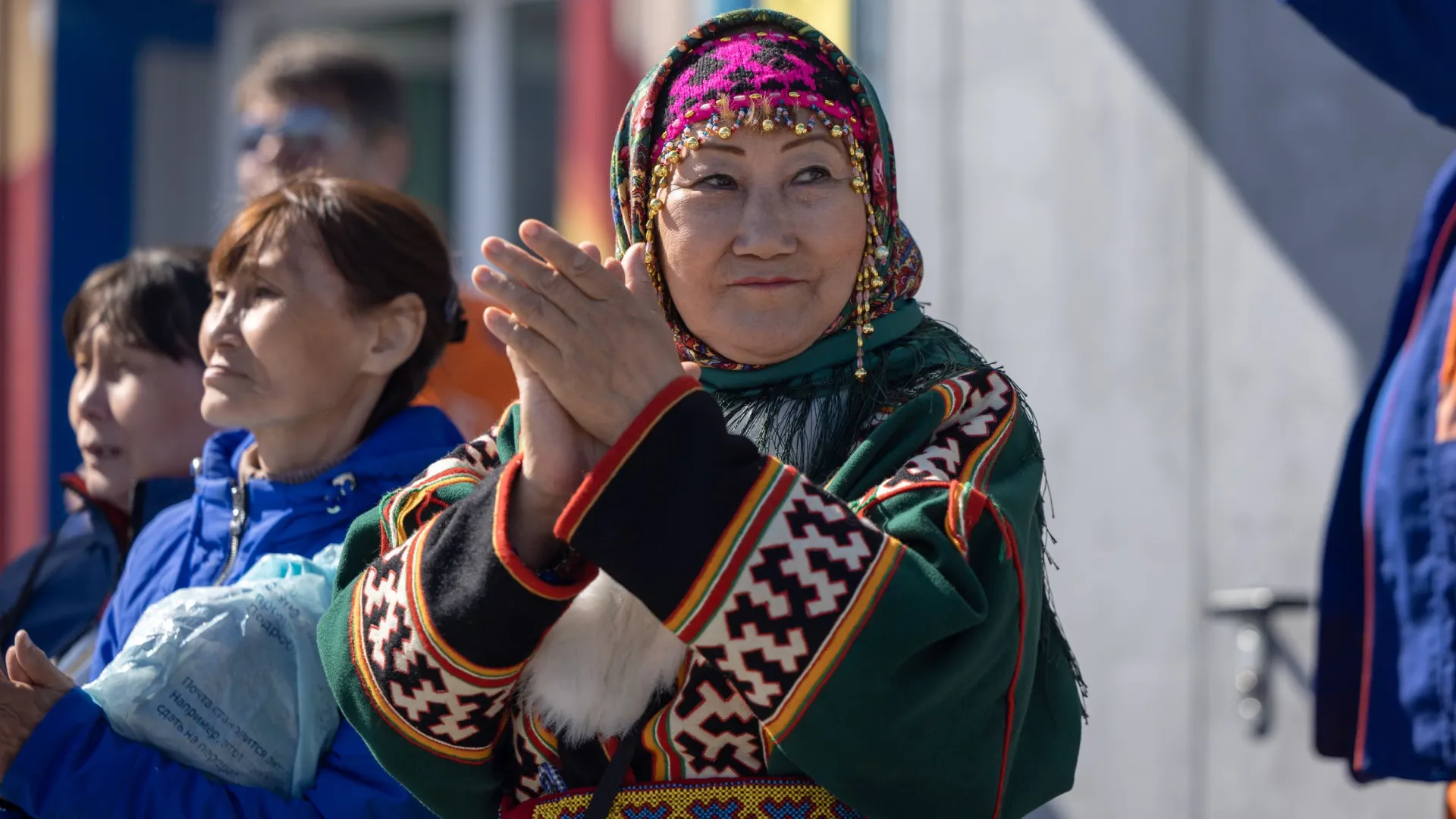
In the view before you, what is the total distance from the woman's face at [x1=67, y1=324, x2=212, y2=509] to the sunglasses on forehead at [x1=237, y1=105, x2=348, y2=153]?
44.5 inches

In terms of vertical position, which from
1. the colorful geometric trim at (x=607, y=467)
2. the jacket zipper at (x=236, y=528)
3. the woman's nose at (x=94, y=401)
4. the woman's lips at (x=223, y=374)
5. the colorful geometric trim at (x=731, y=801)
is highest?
the colorful geometric trim at (x=607, y=467)

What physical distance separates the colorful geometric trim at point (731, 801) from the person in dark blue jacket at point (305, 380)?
31.4 inches

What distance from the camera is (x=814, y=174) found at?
1846 millimetres

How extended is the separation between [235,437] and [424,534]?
1047mm

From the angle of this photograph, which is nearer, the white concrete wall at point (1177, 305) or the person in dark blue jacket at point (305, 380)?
the person in dark blue jacket at point (305, 380)

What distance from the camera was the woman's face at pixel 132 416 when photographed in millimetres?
2867

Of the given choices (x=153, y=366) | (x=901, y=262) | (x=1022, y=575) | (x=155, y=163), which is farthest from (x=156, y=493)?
(x=155, y=163)

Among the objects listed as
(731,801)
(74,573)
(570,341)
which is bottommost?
(74,573)

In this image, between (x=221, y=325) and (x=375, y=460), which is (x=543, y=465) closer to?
(x=375, y=460)

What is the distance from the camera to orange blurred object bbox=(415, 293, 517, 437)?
318 cm

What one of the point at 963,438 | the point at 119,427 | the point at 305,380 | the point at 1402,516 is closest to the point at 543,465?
the point at 963,438

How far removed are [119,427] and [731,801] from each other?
163 cm

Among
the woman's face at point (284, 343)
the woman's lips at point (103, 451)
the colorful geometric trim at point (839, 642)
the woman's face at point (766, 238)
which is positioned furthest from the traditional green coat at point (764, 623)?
the woman's lips at point (103, 451)

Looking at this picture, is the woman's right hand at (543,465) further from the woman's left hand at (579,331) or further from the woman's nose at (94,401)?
the woman's nose at (94,401)
